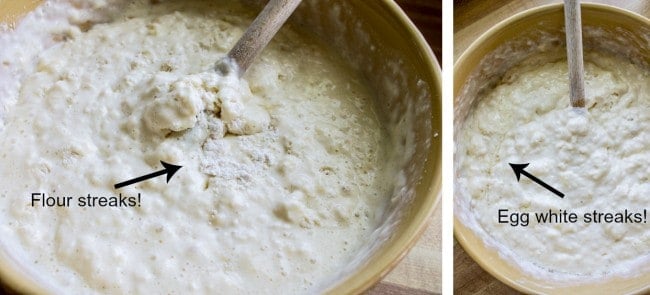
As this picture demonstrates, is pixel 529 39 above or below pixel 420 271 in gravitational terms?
above

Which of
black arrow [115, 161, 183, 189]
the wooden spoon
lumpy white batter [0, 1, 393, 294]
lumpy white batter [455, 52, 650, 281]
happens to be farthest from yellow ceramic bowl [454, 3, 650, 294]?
black arrow [115, 161, 183, 189]

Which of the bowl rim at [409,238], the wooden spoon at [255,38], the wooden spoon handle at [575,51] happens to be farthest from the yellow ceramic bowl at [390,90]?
the wooden spoon handle at [575,51]

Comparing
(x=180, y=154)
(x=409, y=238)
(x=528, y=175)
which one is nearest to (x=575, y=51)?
(x=528, y=175)

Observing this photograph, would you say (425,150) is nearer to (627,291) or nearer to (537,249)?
(537,249)

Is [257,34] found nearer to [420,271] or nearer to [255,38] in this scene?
[255,38]

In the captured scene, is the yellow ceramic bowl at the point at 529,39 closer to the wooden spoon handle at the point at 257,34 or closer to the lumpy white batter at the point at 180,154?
the lumpy white batter at the point at 180,154

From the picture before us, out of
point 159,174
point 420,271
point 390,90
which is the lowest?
point 420,271

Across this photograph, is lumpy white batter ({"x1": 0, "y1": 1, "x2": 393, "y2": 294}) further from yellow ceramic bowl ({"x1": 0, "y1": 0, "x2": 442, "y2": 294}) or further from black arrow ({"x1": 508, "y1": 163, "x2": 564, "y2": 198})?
black arrow ({"x1": 508, "y1": 163, "x2": 564, "y2": 198})

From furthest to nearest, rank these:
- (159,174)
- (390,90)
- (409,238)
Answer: (390,90)
(159,174)
(409,238)
